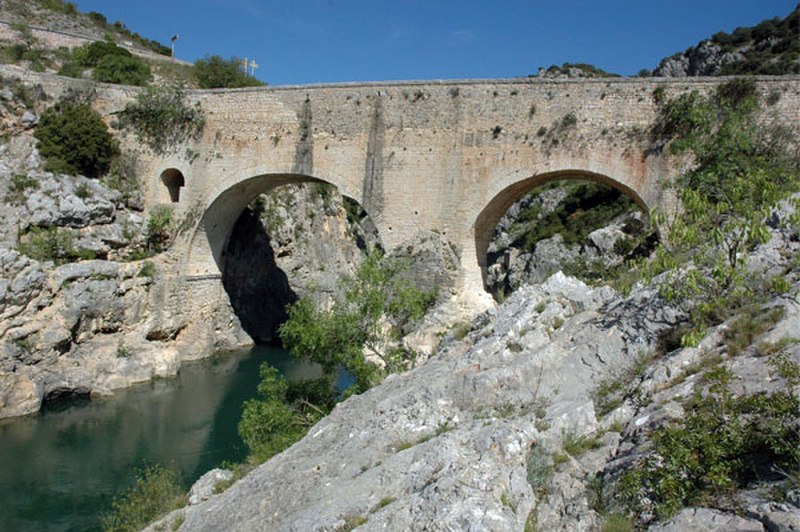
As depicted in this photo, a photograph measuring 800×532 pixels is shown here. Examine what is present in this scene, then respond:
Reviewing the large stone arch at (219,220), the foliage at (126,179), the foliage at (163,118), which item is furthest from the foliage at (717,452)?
the foliage at (126,179)

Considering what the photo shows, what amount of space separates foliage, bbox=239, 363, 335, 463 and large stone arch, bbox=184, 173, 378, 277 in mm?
6985

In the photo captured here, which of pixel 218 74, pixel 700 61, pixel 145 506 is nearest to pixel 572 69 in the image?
pixel 700 61

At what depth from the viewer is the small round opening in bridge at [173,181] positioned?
18219mm

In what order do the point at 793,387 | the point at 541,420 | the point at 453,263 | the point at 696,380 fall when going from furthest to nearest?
the point at 453,263 < the point at 541,420 < the point at 696,380 < the point at 793,387

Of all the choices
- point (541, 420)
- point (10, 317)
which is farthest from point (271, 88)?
point (541, 420)

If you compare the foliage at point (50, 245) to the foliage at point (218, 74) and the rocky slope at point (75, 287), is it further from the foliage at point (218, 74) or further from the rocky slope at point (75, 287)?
the foliage at point (218, 74)

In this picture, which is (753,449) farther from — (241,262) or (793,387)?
(241,262)

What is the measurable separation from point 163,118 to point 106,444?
878 centimetres

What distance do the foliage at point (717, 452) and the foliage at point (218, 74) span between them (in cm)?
2345

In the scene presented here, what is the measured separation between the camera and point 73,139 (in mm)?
17391

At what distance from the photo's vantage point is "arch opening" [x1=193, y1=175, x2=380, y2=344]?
65.2 feet

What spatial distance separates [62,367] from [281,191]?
10630mm

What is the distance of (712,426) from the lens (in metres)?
3.79

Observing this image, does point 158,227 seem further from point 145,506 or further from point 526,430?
point 526,430
